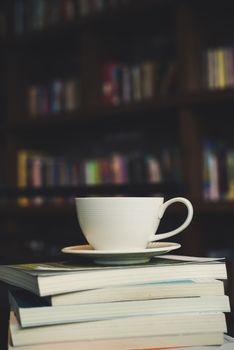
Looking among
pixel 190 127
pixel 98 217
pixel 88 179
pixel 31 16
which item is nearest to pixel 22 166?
pixel 88 179

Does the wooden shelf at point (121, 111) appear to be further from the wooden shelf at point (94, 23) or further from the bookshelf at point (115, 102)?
the wooden shelf at point (94, 23)

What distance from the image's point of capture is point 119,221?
497mm

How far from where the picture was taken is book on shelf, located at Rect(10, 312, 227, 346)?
437 mm

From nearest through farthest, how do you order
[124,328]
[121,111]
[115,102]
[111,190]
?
[124,328] → [111,190] → [121,111] → [115,102]

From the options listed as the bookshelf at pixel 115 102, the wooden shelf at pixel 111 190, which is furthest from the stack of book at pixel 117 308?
the bookshelf at pixel 115 102

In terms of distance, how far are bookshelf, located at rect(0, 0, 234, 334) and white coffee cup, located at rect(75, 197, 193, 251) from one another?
1098mm

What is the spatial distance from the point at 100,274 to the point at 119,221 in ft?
0.19

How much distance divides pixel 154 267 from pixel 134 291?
0.10ft

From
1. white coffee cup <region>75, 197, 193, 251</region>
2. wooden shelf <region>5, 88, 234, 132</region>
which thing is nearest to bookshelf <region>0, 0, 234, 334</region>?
wooden shelf <region>5, 88, 234, 132</region>

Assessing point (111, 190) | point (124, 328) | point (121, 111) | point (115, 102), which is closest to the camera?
point (124, 328)

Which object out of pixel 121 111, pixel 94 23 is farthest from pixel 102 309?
pixel 94 23

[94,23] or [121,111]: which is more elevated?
[94,23]

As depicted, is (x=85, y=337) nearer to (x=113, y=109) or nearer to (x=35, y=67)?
(x=113, y=109)

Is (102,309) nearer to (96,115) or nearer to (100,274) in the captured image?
(100,274)
